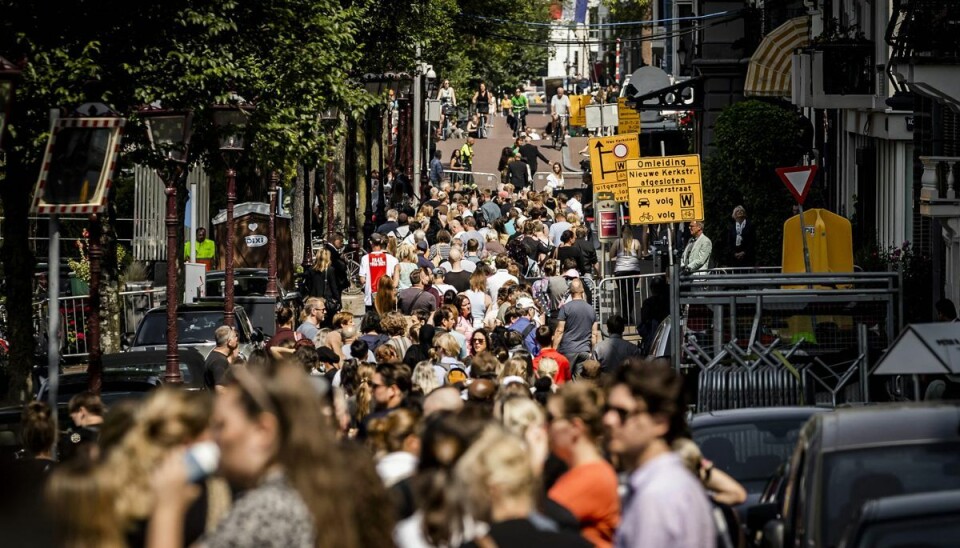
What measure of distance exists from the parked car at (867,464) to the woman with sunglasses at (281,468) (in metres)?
2.90

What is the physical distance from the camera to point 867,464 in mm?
7672

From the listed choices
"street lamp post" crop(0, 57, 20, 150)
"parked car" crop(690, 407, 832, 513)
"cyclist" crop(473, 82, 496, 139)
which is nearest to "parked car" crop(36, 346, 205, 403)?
"street lamp post" crop(0, 57, 20, 150)

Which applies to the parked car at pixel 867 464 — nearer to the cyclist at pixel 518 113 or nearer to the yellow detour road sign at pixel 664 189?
the yellow detour road sign at pixel 664 189

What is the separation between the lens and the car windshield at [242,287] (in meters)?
29.3

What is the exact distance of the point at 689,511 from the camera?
230 inches

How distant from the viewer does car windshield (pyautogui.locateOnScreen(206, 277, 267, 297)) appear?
29281mm

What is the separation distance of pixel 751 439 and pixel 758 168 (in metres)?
17.0

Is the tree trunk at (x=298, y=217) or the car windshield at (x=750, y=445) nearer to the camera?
the car windshield at (x=750, y=445)

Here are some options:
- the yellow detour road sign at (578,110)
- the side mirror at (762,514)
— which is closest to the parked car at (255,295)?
the side mirror at (762,514)

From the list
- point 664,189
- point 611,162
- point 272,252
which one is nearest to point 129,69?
point 664,189

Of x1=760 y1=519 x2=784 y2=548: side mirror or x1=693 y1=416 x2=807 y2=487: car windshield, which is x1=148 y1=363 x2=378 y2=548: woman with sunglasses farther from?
x1=693 y1=416 x2=807 y2=487: car windshield

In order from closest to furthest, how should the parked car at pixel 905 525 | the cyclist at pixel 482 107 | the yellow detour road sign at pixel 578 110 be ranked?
1. the parked car at pixel 905 525
2. the yellow detour road sign at pixel 578 110
3. the cyclist at pixel 482 107

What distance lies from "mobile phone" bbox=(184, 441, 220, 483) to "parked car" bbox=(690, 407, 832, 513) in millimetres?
4986

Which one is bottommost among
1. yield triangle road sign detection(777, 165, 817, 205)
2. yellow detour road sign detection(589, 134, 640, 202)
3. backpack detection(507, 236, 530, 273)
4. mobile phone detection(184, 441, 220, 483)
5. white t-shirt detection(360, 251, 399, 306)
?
mobile phone detection(184, 441, 220, 483)
